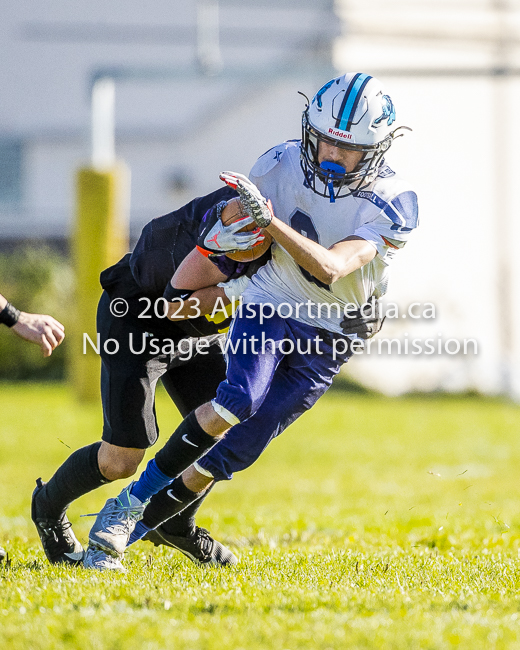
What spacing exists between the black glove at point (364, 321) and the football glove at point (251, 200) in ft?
2.33

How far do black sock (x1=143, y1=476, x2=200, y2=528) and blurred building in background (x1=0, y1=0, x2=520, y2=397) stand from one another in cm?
799

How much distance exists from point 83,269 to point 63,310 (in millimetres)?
7001

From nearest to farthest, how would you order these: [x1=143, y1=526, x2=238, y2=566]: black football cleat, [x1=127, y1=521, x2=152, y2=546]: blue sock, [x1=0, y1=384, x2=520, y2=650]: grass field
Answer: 1. [x1=0, y1=384, x2=520, y2=650]: grass field
2. [x1=127, y1=521, x2=152, y2=546]: blue sock
3. [x1=143, y1=526, x2=238, y2=566]: black football cleat

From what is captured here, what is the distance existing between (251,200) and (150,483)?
1.31 meters

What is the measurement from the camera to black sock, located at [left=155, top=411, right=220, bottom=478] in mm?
3828

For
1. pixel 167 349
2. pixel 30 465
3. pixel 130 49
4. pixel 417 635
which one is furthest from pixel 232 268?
pixel 130 49

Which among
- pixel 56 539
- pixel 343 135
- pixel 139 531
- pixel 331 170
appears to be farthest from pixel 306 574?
pixel 343 135

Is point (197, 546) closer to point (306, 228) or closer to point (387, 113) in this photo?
point (306, 228)

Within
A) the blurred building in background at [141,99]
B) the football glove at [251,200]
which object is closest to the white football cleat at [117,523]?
the football glove at [251,200]

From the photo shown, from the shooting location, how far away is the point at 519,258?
21.4m

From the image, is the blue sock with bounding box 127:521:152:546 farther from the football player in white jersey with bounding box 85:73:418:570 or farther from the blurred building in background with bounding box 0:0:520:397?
the blurred building in background with bounding box 0:0:520:397

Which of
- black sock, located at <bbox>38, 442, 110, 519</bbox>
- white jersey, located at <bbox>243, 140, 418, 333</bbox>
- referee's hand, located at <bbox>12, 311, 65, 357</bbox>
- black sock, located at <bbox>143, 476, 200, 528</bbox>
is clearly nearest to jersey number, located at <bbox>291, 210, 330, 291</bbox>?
white jersey, located at <bbox>243, 140, 418, 333</bbox>

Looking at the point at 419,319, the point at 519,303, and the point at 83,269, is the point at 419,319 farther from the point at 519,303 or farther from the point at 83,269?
the point at 83,269

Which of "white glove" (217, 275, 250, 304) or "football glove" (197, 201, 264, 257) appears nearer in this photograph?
"football glove" (197, 201, 264, 257)
